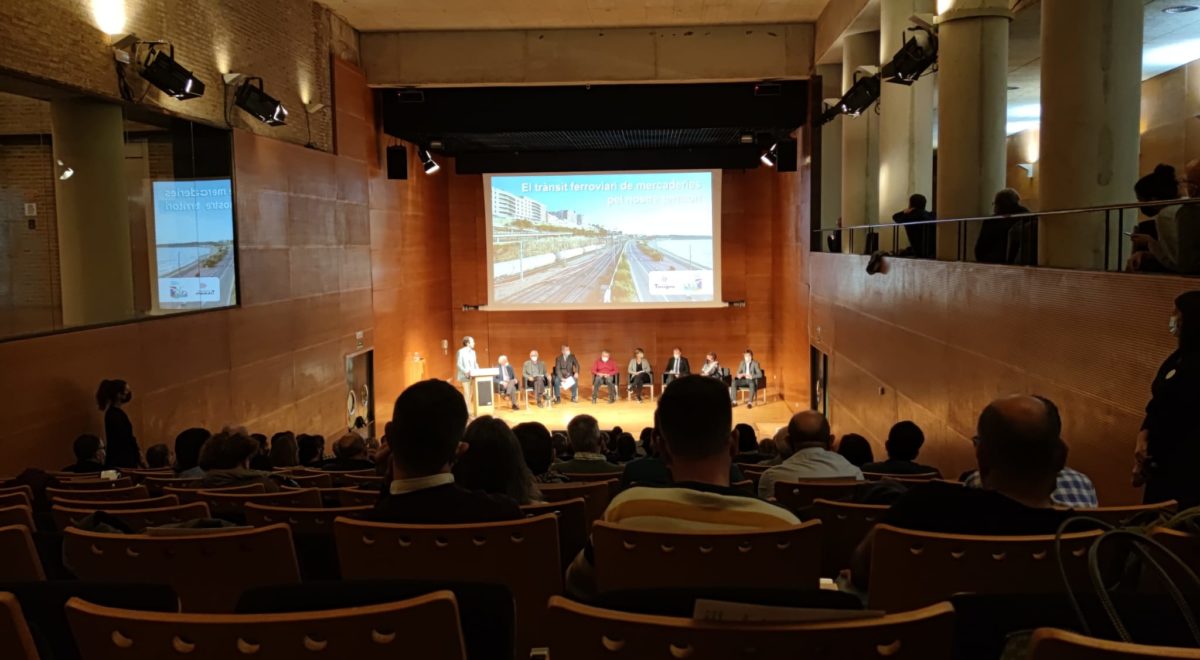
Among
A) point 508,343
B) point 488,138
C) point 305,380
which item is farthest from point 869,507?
point 508,343

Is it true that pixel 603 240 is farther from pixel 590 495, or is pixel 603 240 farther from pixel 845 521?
pixel 845 521

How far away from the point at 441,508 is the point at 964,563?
1.31 meters

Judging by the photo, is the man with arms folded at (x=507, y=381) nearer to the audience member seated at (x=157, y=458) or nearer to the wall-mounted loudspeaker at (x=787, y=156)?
the wall-mounted loudspeaker at (x=787, y=156)

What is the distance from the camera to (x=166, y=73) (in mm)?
8008

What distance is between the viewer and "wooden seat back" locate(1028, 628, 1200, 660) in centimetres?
112

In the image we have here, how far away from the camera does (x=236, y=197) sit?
32.2 ft

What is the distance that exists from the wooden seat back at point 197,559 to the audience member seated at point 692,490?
790mm

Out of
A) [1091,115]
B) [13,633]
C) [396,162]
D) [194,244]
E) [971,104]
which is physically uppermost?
[396,162]

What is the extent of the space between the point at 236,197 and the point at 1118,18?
335 inches

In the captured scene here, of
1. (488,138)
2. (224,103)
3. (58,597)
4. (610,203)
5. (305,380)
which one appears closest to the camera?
(58,597)

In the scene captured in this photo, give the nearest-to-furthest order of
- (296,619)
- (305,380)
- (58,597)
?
(296,619), (58,597), (305,380)

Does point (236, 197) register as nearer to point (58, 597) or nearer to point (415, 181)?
point (415, 181)

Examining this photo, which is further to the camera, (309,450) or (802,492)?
(309,450)

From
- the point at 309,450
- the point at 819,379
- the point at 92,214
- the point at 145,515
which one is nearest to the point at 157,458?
the point at 309,450
